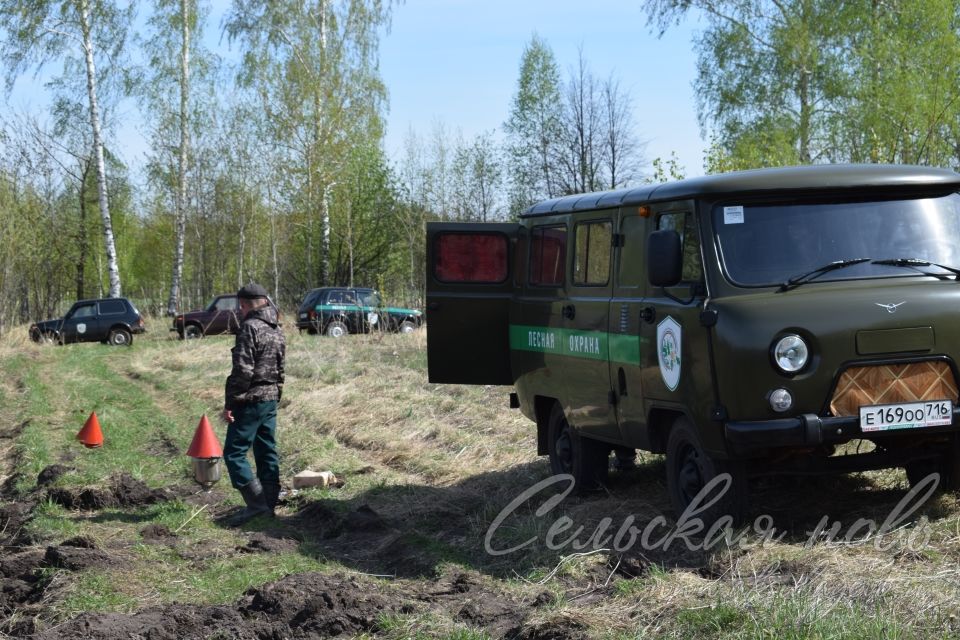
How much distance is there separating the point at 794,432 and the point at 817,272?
102 centimetres

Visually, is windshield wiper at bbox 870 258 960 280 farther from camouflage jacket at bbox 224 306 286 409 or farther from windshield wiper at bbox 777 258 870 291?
camouflage jacket at bbox 224 306 286 409

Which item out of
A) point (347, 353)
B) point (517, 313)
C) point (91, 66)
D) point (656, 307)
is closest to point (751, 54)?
point (347, 353)

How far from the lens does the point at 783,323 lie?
6.41 m

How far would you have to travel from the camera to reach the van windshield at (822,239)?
22.4 feet

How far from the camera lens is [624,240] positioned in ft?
26.3

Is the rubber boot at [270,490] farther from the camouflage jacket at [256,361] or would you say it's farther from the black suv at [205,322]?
the black suv at [205,322]

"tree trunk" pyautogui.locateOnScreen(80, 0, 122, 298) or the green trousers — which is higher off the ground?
"tree trunk" pyautogui.locateOnScreen(80, 0, 122, 298)

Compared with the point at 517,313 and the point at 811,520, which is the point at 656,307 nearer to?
the point at 811,520

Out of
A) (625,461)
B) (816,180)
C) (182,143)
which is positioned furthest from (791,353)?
(182,143)

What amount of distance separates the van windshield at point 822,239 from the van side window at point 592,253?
1450 millimetres

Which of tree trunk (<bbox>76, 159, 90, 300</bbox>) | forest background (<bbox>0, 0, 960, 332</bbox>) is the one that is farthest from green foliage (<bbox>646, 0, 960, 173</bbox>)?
tree trunk (<bbox>76, 159, 90, 300</bbox>)

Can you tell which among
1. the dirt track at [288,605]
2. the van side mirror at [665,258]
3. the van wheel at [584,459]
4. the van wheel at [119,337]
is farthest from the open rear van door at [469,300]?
the van wheel at [119,337]

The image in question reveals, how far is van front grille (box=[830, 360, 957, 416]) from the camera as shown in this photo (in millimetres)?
6496

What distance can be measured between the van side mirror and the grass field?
1.60 metres
